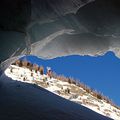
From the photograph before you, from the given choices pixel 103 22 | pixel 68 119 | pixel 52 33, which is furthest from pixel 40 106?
pixel 103 22

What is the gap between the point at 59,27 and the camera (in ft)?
17.3

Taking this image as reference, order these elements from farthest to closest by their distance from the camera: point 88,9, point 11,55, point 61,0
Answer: point 11,55
point 88,9
point 61,0

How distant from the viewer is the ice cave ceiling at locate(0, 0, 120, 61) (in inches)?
177

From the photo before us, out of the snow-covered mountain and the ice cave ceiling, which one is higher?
the snow-covered mountain

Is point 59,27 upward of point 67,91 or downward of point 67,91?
downward

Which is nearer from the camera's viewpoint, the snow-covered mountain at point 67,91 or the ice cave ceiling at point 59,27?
the ice cave ceiling at point 59,27

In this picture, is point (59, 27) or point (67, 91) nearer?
point (59, 27)

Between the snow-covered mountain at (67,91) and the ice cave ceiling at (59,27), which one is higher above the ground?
the snow-covered mountain at (67,91)

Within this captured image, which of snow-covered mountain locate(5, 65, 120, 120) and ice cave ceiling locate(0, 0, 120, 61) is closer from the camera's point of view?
ice cave ceiling locate(0, 0, 120, 61)

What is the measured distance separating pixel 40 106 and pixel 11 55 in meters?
0.93

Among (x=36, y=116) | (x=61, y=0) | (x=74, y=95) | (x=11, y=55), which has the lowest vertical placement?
(x=36, y=116)

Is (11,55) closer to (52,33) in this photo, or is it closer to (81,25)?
(52,33)

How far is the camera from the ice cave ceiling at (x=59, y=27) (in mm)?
4496

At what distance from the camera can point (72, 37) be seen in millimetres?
5750
